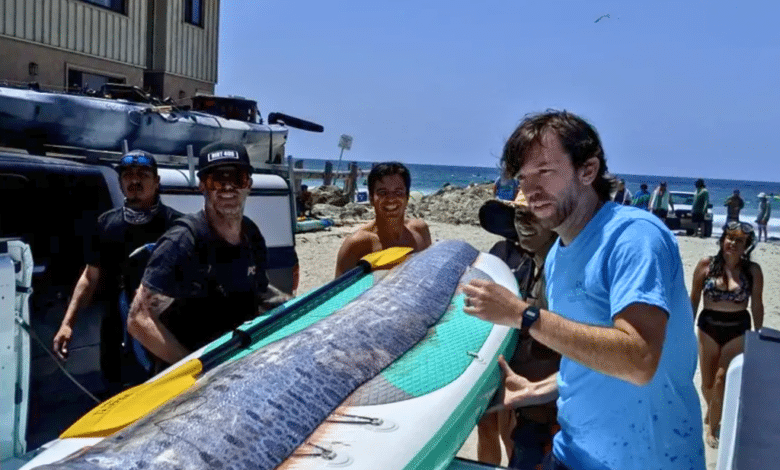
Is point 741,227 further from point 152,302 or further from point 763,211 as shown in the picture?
point 763,211

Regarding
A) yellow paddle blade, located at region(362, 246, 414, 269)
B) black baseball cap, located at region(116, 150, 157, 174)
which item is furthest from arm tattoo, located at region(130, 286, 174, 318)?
yellow paddle blade, located at region(362, 246, 414, 269)

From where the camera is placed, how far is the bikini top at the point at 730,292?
5.35 metres

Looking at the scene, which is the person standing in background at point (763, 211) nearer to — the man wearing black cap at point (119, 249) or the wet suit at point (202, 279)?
the man wearing black cap at point (119, 249)

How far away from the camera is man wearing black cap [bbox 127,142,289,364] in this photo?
126 inches

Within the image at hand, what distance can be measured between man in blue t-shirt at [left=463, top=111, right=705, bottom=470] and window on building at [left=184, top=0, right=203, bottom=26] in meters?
12.0

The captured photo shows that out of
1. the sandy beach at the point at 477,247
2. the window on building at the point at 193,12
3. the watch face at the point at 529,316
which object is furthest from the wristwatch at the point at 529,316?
the window on building at the point at 193,12

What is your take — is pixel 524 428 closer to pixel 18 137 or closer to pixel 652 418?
pixel 652 418

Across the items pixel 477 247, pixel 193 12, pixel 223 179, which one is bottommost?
pixel 477 247

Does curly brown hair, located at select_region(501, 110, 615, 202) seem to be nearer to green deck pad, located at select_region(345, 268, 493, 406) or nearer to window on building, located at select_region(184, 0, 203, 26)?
green deck pad, located at select_region(345, 268, 493, 406)

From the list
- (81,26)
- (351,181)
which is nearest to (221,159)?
(81,26)

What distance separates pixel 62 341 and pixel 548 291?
2.68 m

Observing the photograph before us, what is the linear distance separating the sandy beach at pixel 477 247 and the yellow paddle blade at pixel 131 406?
9.28 ft

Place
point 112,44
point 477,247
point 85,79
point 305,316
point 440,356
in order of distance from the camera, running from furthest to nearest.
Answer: point 477,247 < point 112,44 < point 85,79 < point 305,316 < point 440,356

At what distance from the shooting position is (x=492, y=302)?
1.94 m
